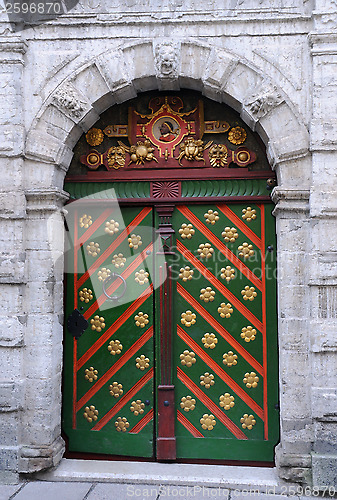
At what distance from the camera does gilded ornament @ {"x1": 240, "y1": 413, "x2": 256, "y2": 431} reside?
3.88m

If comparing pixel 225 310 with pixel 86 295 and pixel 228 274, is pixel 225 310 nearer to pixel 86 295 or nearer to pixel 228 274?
pixel 228 274

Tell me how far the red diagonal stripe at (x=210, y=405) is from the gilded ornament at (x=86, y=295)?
3.14ft

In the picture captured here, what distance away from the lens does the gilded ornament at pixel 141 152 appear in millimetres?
4031

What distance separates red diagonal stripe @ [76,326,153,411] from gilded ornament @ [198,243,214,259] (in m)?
0.75

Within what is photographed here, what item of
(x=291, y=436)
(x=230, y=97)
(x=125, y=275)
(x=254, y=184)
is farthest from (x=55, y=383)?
(x=230, y=97)

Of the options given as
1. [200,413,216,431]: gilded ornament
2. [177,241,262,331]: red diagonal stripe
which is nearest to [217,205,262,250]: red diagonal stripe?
[177,241,262,331]: red diagonal stripe

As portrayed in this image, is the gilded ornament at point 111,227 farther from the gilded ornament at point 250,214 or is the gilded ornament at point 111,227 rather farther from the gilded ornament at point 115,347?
the gilded ornament at point 250,214

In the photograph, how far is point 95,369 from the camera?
406 centimetres

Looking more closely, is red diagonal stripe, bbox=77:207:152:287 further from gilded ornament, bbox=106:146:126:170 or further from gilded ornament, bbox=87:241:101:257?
gilded ornament, bbox=106:146:126:170

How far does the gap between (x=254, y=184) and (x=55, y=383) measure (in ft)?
7.46

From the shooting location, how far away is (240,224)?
4.00 m

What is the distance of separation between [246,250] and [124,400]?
1.62 m

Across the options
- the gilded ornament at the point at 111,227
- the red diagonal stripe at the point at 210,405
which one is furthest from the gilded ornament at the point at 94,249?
the red diagonal stripe at the point at 210,405

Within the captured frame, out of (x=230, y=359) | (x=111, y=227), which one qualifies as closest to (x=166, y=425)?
(x=230, y=359)
